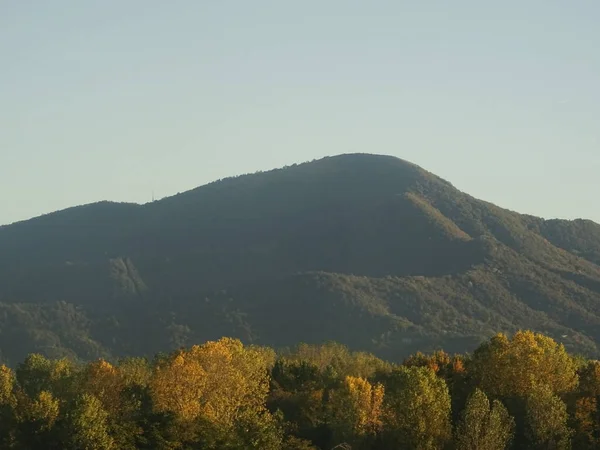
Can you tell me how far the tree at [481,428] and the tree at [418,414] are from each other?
6.04ft

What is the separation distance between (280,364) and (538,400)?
3421cm

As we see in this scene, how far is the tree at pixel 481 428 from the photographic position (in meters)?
73.3

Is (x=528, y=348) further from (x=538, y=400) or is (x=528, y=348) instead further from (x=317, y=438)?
(x=317, y=438)

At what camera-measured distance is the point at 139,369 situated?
11625cm

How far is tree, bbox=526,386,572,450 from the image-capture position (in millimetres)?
76812

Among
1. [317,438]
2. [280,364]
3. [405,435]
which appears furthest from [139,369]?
[405,435]

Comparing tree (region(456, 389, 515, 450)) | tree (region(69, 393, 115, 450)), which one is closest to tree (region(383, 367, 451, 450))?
tree (region(456, 389, 515, 450))

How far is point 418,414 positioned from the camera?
255ft

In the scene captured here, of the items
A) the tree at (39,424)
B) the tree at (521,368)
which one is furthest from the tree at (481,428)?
the tree at (39,424)

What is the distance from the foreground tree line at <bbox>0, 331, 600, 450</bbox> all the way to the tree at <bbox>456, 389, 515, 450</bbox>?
93 mm

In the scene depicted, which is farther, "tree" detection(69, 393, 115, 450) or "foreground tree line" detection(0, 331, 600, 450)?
"foreground tree line" detection(0, 331, 600, 450)

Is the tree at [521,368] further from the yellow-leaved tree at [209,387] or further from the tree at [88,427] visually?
the tree at [88,427]

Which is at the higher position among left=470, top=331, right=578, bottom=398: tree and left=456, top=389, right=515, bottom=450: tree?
left=470, top=331, right=578, bottom=398: tree

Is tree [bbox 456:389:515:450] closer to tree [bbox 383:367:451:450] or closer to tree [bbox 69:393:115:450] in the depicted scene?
tree [bbox 383:367:451:450]
